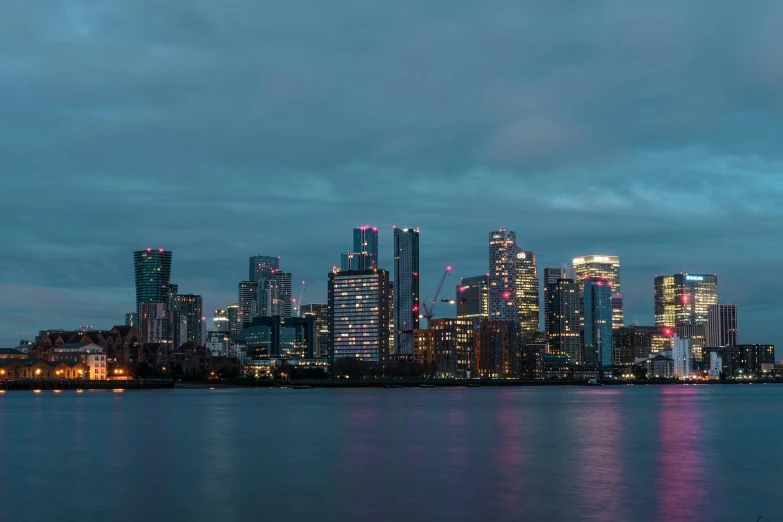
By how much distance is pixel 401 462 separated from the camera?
62531mm

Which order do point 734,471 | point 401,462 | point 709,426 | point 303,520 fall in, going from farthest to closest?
point 709,426, point 401,462, point 734,471, point 303,520

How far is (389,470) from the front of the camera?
58.0 metres

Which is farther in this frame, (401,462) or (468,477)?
(401,462)

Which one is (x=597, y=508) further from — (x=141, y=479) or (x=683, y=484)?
(x=141, y=479)

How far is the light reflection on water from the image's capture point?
4353cm

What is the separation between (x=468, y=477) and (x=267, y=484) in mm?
11381

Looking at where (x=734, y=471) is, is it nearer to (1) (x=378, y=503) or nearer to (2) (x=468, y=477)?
(2) (x=468, y=477)

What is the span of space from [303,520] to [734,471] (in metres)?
30.4

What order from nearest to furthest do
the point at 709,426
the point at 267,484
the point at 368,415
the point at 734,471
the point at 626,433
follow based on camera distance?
the point at 267,484 < the point at 734,471 < the point at 626,433 < the point at 709,426 < the point at 368,415

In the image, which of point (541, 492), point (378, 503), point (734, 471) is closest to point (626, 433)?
point (734, 471)

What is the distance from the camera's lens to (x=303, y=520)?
40.8 meters

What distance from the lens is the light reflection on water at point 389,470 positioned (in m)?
43.5

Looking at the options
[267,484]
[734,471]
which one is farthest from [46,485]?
[734,471]

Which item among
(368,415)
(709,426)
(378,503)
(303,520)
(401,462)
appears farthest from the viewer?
(368,415)
